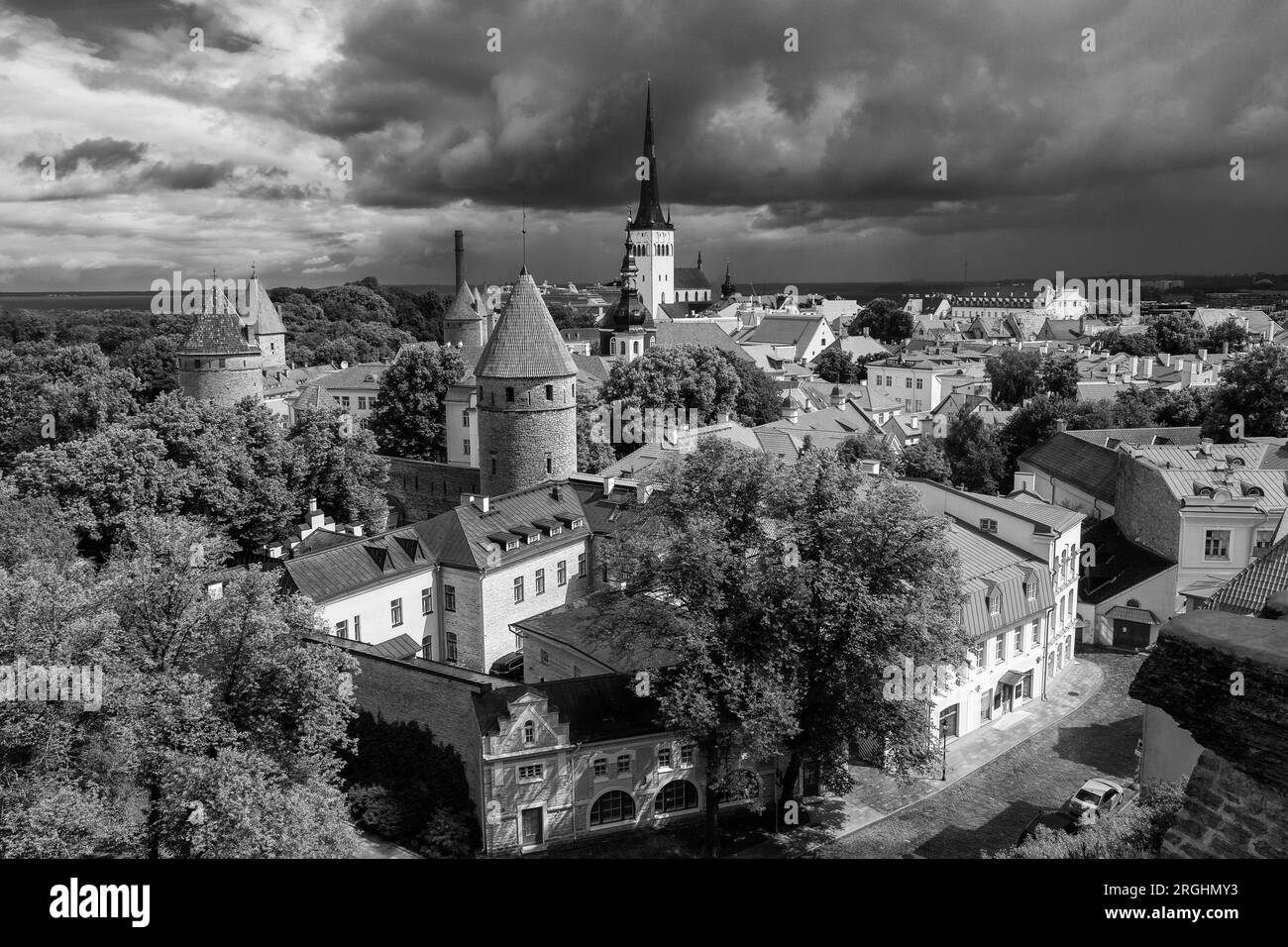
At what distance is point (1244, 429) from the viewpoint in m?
49.9

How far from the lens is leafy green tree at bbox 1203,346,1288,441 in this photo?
49.8 meters

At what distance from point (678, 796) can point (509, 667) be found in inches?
341

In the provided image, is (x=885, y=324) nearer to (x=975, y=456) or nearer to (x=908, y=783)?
(x=975, y=456)

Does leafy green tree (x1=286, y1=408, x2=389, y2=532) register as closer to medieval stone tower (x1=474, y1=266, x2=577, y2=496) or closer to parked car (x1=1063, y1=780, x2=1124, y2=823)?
medieval stone tower (x1=474, y1=266, x2=577, y2=496)

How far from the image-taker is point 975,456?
51188 millimetres

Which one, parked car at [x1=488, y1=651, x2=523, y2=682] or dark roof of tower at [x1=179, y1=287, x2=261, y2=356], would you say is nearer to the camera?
parked car at [x1=488, y1=651, x2=523, y2=682]

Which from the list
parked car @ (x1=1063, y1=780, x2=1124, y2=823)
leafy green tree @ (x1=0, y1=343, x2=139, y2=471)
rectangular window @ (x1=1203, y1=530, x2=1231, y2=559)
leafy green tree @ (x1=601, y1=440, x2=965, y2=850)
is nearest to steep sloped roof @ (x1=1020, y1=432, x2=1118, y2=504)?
rectangular window @ (x1=1203, y1=530, x2=1231, y2=559)

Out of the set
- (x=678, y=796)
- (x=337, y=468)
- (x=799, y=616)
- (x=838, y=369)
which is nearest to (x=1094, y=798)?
(x=799, y=616)

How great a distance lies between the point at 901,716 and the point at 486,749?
875 centimetres

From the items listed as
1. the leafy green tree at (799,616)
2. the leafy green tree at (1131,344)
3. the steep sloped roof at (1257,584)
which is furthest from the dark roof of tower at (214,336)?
the leafy green tree at (1131,344)

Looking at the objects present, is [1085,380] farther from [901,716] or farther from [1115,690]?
[901,716]

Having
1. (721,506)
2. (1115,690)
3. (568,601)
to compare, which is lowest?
(1115,690)

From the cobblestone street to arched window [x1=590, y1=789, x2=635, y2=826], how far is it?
431 centimetres
